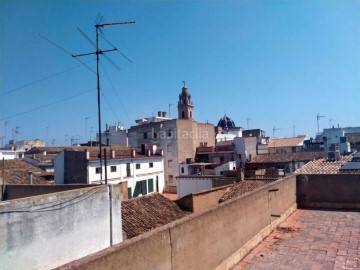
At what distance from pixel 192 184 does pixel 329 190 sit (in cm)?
1396

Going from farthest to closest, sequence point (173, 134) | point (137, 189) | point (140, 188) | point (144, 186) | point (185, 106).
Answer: point (185, 106)
point (173, 134)
point (144, 186)
point (140, 188)
point (137, 189)

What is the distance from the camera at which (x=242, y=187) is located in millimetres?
21297

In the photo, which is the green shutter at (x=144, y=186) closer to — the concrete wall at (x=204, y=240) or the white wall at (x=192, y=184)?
the white wall at (x=192, y=184)

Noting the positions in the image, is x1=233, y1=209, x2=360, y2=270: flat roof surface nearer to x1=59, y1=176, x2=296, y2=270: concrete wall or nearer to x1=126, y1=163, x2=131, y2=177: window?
x1=59, y1=176, x2=296, y2=270: concrete wall

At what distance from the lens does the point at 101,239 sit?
988 cm

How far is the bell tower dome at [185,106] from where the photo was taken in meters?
53.2

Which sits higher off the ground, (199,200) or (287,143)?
(287,143)

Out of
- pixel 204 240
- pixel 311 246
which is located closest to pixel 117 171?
pixel 311 246

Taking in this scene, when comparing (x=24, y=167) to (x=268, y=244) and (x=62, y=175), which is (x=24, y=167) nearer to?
(x=62, y=175)

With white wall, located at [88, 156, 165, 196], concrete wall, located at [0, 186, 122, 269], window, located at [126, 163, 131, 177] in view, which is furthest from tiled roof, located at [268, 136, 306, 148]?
concrete wall, located at [0, 186, 122, 269]

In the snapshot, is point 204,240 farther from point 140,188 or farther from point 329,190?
point 140,188

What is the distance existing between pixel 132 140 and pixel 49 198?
1609 inches

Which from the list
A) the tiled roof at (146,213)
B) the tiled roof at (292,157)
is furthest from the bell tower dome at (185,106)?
the tiled roof at (146,213)

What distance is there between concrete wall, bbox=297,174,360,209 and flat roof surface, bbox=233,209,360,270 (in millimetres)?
1391
